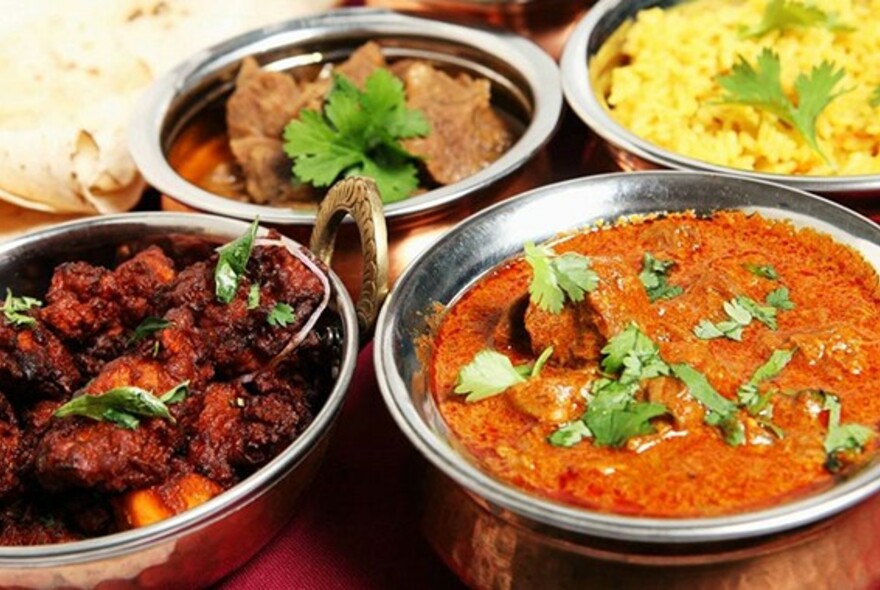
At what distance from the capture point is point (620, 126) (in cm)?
295

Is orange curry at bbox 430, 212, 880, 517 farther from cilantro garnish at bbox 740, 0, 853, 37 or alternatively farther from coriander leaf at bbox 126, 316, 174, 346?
cilantro garnish at bbox 740, 0, 853, 37

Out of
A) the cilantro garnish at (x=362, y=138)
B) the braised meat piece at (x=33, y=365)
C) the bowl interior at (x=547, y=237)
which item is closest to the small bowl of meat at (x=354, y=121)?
the cilantro garnish at (x=362, y=138)

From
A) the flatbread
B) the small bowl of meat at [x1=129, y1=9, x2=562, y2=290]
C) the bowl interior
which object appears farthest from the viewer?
the flatbread

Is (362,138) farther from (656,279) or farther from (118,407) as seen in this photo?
(118,407)

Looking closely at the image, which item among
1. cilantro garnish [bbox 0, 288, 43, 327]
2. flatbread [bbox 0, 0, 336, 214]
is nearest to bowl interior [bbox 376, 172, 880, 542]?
cilantro garnish [bbox 0, 288, 43, 327]

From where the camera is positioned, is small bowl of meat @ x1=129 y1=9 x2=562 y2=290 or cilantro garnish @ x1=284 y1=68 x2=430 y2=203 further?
cilantro garnish @ x1=284 y1=68 x2=430 y2=203

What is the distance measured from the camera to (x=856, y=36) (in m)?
3.28

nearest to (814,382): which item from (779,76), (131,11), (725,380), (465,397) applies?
(725,380)

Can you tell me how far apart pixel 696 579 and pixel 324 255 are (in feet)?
4.02

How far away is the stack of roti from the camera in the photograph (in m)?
3.26

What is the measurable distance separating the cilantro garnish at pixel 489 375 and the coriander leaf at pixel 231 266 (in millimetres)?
576

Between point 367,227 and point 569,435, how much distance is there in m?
0.70

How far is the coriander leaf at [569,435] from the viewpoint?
1.83 m

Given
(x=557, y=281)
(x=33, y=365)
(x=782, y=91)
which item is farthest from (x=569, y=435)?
(x=782, y=91)
